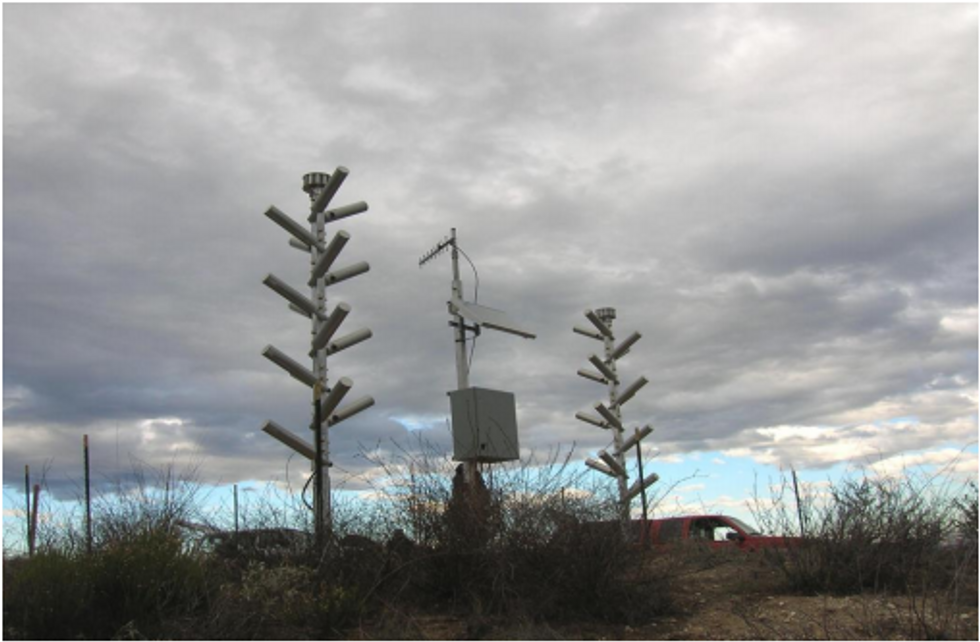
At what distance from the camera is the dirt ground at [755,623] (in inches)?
258

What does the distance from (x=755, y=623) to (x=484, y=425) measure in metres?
4.26

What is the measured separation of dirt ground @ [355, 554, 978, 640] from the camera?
21.5ft

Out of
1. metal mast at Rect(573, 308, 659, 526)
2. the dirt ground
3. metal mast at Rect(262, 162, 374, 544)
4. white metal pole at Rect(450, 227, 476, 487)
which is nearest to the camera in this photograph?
the dirt ground

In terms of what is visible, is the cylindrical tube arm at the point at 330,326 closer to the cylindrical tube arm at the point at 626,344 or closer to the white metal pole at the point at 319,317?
the white metal pole at the point at 319,317

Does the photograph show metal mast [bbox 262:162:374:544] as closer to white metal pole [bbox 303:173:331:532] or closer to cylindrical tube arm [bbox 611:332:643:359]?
white metal pole [bbox 303:173:331:532]

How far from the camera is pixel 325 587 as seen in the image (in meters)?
7.07

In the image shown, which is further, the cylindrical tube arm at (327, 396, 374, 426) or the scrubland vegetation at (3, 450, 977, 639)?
the cylindrical tube arm at (327, 396, 374, 426)

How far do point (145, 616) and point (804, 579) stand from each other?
19.3 ft

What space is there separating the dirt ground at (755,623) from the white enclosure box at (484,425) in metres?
2.61

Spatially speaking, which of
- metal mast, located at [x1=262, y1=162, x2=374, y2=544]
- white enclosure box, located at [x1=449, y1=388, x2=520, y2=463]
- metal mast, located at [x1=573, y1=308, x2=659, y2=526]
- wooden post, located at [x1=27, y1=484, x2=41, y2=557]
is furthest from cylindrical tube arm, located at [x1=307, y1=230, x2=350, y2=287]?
metal mast, located at [x1=573, y1=308, x2=659, y2=526]

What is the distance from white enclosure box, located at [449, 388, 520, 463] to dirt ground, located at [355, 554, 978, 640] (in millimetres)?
2608

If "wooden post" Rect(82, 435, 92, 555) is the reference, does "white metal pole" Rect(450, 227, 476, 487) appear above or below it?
above

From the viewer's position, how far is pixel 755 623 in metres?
7.04

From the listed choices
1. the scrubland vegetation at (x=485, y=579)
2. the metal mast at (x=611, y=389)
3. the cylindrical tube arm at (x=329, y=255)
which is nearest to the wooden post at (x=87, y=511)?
the scrubland vegetation at (x=485, y=579)
